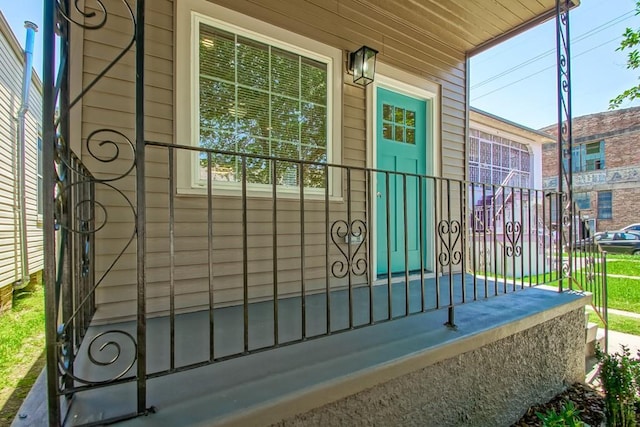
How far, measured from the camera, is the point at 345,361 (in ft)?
4.90

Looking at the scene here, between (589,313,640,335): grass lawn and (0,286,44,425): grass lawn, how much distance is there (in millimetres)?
5065

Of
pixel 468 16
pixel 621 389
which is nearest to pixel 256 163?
pixel 468 16

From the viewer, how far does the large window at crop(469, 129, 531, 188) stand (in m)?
9.43

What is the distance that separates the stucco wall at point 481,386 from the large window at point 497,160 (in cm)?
706

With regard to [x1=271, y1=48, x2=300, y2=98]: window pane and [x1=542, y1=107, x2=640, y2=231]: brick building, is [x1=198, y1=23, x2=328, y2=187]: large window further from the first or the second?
[x1=542, y1=107, x2=640, y2=231]: brick building

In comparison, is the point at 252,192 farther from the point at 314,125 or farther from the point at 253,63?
the point at 253,63

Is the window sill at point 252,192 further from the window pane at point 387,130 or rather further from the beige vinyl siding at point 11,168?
the beige vinyl siding at point 11,168

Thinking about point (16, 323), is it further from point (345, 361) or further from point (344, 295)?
point (345, 361)

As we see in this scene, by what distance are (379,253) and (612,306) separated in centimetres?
397

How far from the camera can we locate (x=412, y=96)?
3.66 metres

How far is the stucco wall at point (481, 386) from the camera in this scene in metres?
1.46

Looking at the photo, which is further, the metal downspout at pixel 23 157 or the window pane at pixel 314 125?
the metal downspout at pixel 23 157

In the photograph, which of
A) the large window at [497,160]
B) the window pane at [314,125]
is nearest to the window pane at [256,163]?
the window pane at [314,125]

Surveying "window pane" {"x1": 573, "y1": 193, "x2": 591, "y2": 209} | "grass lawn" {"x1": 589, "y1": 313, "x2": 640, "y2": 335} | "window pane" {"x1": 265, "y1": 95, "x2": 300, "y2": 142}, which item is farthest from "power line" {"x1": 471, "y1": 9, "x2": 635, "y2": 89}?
"window pane" {"x1": 265, "y1": 95, "x2": 300, "y2": 142}
